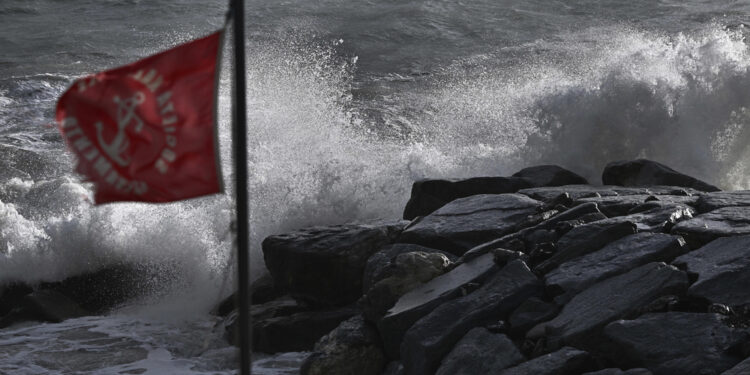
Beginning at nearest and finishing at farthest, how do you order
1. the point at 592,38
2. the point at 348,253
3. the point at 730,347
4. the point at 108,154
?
1. the point at 108,154
2. the point at 730,347
3. the point at 348,253
4. the point at 592,38

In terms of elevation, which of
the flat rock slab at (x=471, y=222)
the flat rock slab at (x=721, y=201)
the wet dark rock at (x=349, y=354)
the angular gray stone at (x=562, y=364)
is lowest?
the wet dark rock at (x=349, y=354)

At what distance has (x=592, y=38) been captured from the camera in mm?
23750

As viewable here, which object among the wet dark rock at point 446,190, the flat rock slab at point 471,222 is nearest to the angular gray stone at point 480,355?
the flat rock slab at point 471,222

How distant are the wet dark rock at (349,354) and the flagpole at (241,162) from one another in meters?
3.15

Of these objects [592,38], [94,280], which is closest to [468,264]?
[94,280]

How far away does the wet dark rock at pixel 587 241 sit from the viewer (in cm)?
691

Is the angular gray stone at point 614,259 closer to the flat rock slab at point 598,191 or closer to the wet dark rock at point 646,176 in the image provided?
the flat rock slab at point 598,191

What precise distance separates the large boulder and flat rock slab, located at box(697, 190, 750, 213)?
248 cm

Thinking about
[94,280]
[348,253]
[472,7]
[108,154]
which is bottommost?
[94,280]

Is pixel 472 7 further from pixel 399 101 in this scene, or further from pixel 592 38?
pixel 399 101

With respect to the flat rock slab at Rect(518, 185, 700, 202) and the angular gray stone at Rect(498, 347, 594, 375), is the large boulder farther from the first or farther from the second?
the angular gray stone at Rect(498, 347, 594, 375)

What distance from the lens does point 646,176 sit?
32.8ft

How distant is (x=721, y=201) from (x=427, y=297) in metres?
2.39

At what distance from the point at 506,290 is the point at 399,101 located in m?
12.6
